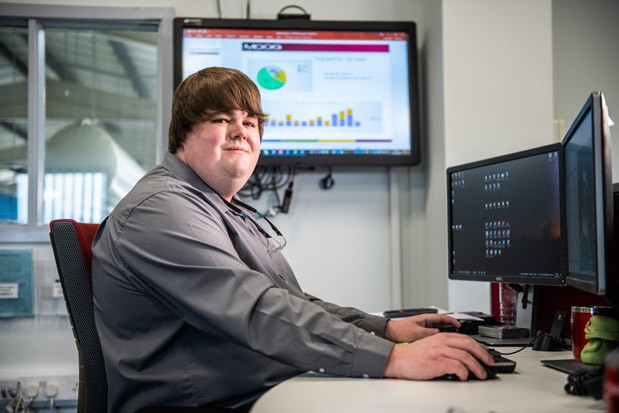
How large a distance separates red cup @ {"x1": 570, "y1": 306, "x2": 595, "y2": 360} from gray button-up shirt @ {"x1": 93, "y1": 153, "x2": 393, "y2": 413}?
45cm

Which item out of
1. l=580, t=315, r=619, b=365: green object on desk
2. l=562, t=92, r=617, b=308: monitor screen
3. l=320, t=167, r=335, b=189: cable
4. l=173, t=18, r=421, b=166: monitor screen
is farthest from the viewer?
l=320, t=167, r=335, b=189: cable

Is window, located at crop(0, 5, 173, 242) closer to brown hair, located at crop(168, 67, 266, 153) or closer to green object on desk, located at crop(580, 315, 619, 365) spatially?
brown hair, located at crop(168, 67, 266, 153)

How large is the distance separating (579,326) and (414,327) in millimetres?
401

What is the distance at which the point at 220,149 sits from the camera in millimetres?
1681

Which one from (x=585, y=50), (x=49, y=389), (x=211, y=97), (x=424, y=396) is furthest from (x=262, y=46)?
(x=424, y=396)

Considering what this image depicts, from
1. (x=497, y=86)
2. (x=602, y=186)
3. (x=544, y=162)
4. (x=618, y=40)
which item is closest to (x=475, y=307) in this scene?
(x=497, y=86)

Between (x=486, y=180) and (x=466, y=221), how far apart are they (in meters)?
0.17

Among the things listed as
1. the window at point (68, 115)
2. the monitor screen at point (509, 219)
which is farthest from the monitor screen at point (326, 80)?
the monitor screen at point (509, 219)

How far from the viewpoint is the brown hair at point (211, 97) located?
167 cm

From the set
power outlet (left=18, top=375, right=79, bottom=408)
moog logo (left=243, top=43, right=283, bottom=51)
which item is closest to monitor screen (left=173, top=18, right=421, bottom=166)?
moog logo (left=243, top=43, right=283, bottom=51)

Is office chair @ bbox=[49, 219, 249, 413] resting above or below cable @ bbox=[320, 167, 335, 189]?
below

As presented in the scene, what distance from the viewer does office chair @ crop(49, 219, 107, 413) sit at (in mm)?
1459

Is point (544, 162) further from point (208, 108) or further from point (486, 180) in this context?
point (208, 108)

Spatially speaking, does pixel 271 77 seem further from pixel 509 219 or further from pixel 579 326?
pixel 579 326
